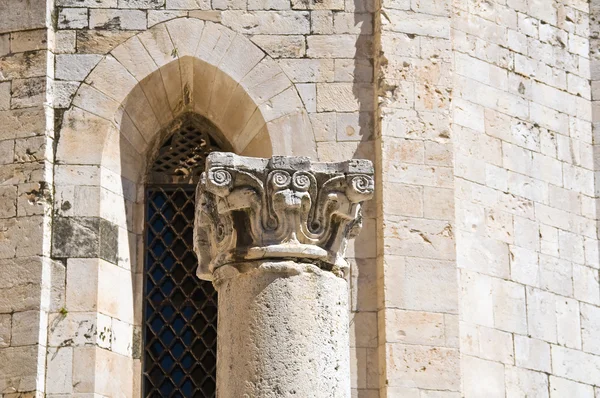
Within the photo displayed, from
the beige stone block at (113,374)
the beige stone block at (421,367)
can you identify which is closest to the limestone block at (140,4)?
the beige stone block at (113,374)

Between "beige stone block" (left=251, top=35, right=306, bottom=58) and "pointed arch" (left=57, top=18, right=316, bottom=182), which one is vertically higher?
"beige stone block" (left=251, top=35, right=306, bottom=58)

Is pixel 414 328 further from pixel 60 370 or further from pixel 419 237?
pixel 60 370

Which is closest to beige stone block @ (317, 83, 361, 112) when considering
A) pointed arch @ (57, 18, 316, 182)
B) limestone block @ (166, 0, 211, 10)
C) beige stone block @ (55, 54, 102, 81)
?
pointed arch @ (57, 18, 316, 182)

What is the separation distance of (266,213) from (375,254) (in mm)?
3651

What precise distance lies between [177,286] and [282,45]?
2.20 meters

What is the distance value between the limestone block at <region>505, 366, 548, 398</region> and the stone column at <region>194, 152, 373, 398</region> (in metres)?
4.21

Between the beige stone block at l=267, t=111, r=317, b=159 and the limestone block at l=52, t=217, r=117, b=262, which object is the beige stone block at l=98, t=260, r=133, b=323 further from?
the beige stone block at l=267, t=111, r=317, b=159

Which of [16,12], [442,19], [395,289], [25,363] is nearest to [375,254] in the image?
[395,289]

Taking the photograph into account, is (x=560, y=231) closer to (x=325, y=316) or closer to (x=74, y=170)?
(x=74, y=170)

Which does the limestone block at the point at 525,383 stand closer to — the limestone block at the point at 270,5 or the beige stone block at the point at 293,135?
the beige stone block at the point at 293,135

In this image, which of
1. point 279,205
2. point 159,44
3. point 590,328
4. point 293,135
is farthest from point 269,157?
point 279,205

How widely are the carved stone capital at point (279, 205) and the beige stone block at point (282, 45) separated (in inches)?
158

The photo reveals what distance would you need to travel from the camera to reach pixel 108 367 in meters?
11.2

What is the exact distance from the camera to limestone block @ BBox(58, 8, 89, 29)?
11688 mm
